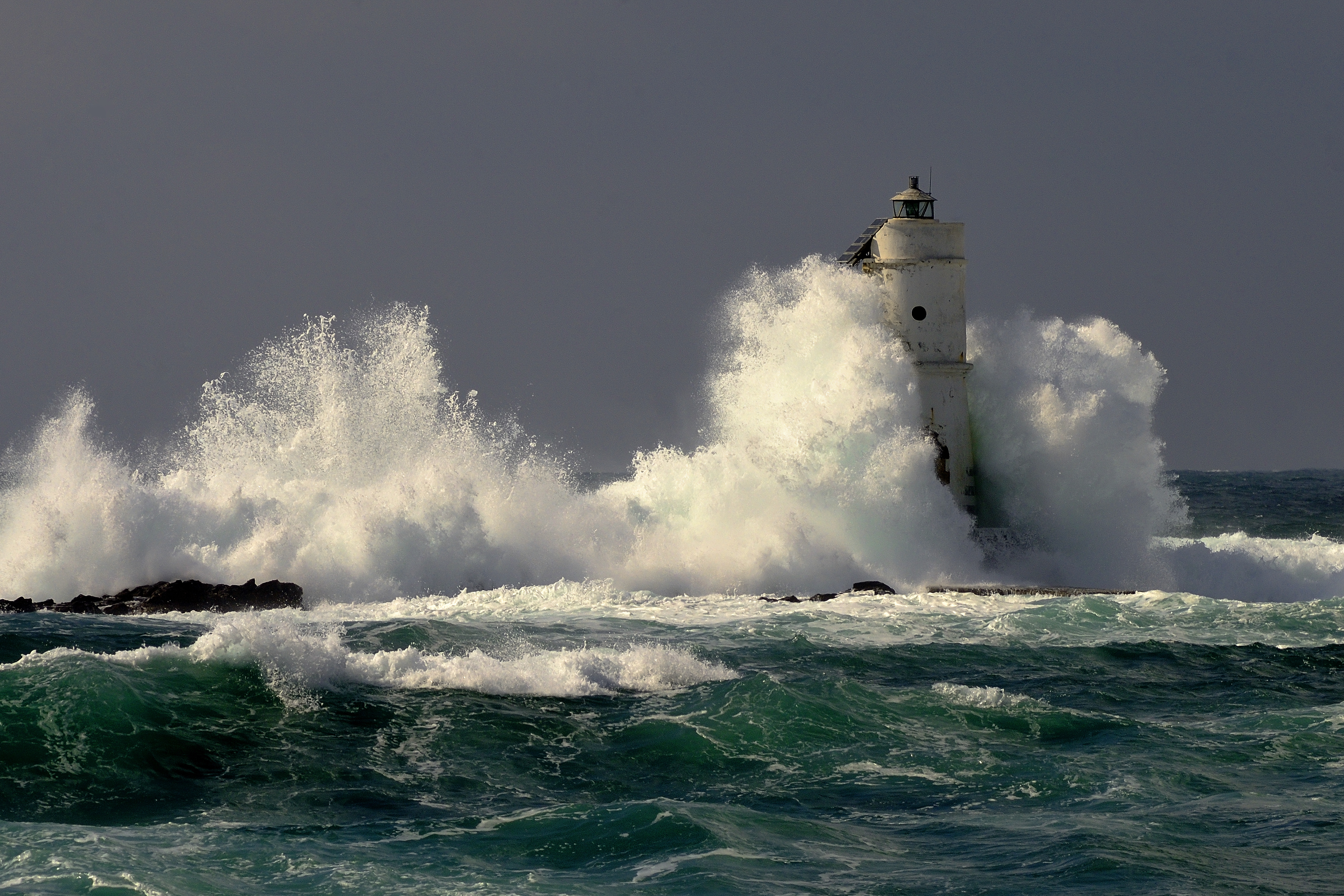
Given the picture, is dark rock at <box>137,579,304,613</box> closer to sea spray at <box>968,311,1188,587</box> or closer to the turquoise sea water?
the turquoise sea water

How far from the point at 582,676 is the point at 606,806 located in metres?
3.84

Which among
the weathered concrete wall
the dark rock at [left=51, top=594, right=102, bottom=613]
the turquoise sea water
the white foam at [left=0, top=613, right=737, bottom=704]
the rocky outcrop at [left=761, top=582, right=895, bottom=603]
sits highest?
the weathered concrete wall

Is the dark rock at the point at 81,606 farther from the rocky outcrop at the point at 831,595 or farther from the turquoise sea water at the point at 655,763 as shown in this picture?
the rocky outcrop at the point at 831,595

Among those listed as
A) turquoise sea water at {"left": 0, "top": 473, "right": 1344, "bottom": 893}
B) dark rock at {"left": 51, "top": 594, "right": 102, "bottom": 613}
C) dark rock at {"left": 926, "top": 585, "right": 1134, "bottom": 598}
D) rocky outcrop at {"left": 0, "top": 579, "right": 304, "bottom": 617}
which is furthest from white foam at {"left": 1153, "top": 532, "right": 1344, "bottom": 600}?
dark rock at {"left": 51, "top": 594, "right": 102, "bottom": 613}

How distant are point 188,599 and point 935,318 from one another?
46.2 ft

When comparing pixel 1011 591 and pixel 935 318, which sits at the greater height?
pixel 935 318

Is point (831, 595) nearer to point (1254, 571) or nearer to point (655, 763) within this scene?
point (1254, 571)

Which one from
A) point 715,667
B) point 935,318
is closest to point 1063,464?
point 935,318

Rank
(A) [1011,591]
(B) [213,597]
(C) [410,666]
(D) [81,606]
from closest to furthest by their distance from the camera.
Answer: (C) [410,666], (D) [81,606], (B) [213,597], (A) [1011,591]

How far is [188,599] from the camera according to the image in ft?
65.9

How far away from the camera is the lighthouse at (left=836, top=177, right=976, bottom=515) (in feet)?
Result: 82.9

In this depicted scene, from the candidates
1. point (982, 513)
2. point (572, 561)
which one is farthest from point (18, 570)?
point (982, 513)

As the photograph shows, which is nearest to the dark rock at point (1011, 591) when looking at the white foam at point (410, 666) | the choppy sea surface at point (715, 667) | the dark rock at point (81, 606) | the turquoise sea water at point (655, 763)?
the choppy sea surface at point (715, 667)

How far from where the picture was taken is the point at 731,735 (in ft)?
37.3
